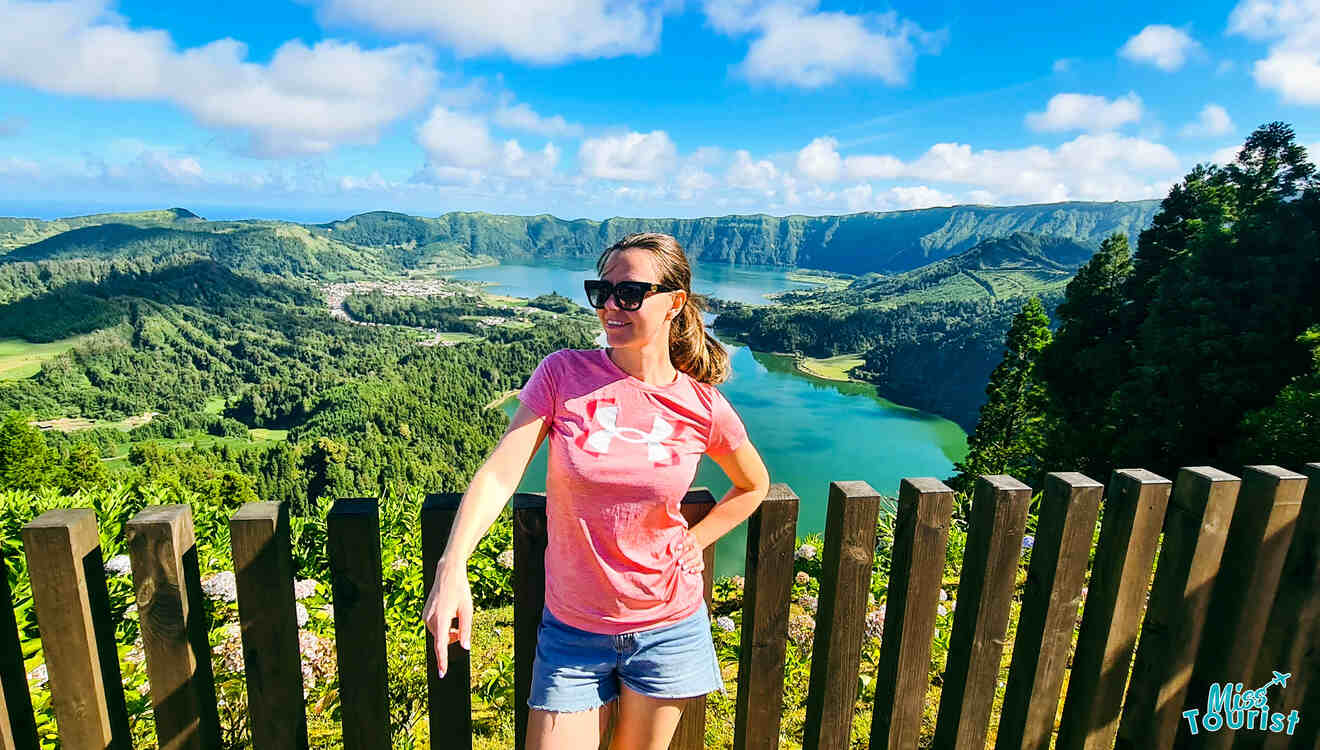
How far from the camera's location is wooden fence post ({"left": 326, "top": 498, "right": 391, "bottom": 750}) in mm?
1418

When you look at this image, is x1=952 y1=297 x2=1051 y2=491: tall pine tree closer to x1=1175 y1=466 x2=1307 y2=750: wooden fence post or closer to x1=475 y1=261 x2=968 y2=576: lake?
x1=475 y1=261 x2=968 y2=576: lake

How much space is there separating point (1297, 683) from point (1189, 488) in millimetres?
749

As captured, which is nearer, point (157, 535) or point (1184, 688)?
point (157, 535)

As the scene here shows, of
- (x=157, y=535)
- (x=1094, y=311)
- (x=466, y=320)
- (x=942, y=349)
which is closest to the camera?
(x=157, y=535)

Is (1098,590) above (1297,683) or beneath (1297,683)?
above

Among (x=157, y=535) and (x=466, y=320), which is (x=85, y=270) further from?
(x=157, y=535)

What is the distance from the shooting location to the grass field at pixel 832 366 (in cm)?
7362

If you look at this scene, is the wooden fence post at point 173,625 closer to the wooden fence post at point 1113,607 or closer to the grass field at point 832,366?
the wooden fence post at point 1113,607

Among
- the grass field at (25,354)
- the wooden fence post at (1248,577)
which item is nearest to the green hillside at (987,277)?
the wooden fence post at (1248,577)

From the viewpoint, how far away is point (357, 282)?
188m

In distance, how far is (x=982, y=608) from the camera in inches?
68.3

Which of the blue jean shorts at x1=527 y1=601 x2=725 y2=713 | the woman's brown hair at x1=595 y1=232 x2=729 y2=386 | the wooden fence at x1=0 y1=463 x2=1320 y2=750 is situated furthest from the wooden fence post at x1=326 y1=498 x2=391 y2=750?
the woman's brown hair at x1=595 y1=232 x2=729 y2=386

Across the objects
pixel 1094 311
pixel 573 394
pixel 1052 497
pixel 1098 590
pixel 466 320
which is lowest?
pixel 466 320

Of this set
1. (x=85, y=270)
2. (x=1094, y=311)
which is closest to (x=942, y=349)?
(x=1094, y=311)
